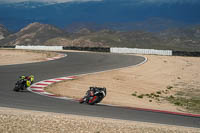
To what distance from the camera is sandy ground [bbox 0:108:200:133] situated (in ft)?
28.5

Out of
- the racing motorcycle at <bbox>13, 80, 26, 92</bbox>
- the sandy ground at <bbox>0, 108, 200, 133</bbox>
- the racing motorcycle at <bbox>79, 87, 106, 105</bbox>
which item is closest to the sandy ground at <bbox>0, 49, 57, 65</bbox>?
the racing motorcycle at <bbox>13, 80, 26, 92</bbox>

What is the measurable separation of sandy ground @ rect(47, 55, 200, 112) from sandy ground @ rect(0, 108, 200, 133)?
376 centimetres

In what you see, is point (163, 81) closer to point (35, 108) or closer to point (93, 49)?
point (35, 108)

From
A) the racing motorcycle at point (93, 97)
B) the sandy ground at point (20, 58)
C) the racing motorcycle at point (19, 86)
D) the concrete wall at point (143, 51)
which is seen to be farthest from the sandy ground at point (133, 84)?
the concrete wall at point (143, 51)

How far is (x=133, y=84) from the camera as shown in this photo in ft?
66.3

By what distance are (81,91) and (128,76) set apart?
7.75 metres

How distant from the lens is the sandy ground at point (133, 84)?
15.0 m

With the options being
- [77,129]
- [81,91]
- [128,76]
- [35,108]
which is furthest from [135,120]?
[128,76]

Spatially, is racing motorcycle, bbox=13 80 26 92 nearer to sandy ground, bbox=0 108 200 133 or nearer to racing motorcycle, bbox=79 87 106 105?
racing motorcycle, bbox=79 87 106 105

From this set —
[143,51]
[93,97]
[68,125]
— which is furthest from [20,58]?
[68,125]

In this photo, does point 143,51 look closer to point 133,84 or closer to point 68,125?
point 133,84

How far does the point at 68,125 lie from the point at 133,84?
11.5 meters

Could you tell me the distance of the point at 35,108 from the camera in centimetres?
1109

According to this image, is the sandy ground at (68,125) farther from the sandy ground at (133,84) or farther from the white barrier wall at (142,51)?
the white barrier wall at (142,51)
